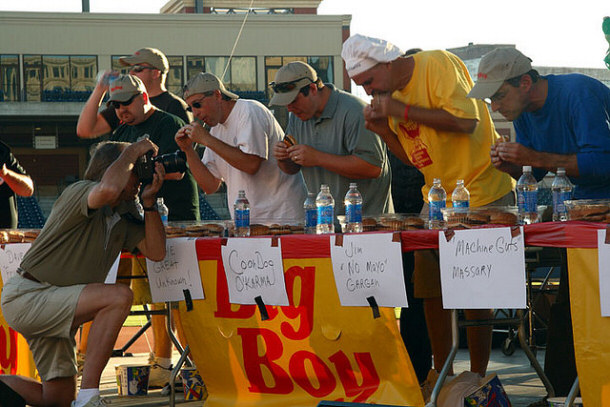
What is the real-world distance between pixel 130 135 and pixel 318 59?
39101mm

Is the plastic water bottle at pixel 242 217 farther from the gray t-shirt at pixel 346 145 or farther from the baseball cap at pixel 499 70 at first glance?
the baseball cap at pixel 499 70

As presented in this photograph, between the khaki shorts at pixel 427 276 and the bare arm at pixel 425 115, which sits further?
the khaki shorts at pixel 427 276

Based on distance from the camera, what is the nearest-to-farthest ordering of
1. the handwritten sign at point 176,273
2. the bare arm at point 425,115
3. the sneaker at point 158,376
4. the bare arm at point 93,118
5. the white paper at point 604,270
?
the white paper at point 604,270 → the bare arm at point 425,115 → the handwritten sign at point 176,273 → the sneaker at point 158,376 → the bare arm at point 93,118

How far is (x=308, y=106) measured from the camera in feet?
17.2

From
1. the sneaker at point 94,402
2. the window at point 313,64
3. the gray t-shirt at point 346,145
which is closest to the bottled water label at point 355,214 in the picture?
the gray t-shirt at point 346,145

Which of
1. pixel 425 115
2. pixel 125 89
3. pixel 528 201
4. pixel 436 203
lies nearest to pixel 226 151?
pixel 125 89

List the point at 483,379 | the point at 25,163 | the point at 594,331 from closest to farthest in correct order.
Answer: the point at 594,331, the point at 483,379, the point at 25,163

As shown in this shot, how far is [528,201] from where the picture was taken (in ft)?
13.9

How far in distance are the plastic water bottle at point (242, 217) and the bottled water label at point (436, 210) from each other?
105cm

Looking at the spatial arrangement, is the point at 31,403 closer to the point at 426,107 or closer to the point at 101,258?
the point at 101,258

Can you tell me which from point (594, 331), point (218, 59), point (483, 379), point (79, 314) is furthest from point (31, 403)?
point (218, 59)

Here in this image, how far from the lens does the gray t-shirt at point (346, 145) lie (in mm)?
5164

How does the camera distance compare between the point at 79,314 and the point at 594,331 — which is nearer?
the point at 594,331

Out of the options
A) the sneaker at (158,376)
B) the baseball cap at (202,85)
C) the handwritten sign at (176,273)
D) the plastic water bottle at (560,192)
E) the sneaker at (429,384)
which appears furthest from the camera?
the sneaker at (158,376)
